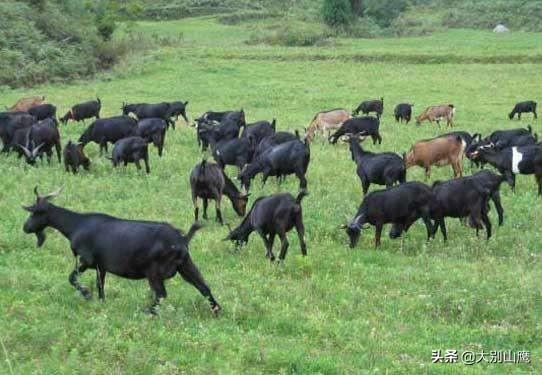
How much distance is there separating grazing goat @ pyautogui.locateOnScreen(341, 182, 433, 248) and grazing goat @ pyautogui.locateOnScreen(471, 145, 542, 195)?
15.1 feet

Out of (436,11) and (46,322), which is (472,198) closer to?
(46,322)

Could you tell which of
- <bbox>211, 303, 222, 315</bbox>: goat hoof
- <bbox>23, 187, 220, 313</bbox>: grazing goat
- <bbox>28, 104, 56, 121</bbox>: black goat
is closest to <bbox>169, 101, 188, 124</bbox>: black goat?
<bbox>28, 104, 56, 121</bbox>: black goat

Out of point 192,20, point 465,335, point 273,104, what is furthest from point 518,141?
point 192,20

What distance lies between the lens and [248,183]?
58.0 feet

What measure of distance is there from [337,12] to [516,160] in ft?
175

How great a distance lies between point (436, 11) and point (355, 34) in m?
20.7

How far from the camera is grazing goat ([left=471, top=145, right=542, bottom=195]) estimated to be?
17312 millimetres

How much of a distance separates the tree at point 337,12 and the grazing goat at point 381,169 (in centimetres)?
5350

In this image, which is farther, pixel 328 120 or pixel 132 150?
pixel 328 120

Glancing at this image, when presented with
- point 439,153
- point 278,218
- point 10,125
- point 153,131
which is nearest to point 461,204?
point 278,218

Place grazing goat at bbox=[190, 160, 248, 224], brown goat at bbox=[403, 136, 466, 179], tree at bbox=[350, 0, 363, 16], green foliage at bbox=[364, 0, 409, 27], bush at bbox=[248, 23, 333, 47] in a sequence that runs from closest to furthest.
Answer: grazing goat at bbox=[190, 160, 248, 224] → brown goat at bbox=[403, 136, 466, 179] → bush at bbox=[248, 23, 333, 47] → green foliage at bbox=[364, 0, 409, 27] → tree at bbox=[350, 0, 363, 16]

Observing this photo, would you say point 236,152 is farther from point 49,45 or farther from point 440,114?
point 49,45

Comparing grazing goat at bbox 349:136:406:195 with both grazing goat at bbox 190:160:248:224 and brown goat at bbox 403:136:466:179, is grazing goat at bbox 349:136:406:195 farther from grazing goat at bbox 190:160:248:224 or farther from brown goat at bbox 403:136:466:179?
grazing goat at bbox 190:160:248:224

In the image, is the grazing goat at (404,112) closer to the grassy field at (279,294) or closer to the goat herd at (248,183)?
the goat herd at (248,183)
